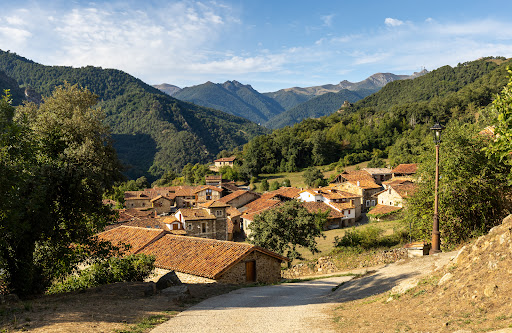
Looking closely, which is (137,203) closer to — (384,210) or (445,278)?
(384,210)

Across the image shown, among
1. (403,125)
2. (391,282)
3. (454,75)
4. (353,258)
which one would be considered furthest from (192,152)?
(391,282)

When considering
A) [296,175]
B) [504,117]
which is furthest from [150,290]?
[296,175]

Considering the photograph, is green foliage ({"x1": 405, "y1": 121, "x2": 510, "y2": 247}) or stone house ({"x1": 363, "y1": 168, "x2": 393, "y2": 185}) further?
stone house ({"x1": 363, "y1": 168, "x2": 393, "y2": 185})

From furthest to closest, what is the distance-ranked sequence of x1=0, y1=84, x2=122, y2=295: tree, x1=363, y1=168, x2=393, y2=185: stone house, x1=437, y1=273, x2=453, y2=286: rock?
x1=363, y1=168, x2=393, y2=185: stone house → x1=0, y1=84, x2=122, y2=295: tree → x1=437, y1=273, x2=453, y2=286: rock

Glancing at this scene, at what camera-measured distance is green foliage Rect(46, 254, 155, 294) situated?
13961 millimetres

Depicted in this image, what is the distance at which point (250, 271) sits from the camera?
19.2 meters

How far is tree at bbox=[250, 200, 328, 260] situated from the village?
9.29 feet

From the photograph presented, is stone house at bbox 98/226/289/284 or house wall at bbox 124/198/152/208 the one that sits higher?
stone house at bbox 98/226/289/284

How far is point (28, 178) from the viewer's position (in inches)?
399

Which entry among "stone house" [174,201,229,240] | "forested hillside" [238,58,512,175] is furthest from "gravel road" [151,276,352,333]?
"forested hillside" [238,58,512,175]

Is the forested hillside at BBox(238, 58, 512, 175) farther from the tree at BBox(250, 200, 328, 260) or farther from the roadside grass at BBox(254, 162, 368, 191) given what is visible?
the tree at BBox(250, 200, 328, 260)

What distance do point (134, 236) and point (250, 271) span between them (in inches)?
417

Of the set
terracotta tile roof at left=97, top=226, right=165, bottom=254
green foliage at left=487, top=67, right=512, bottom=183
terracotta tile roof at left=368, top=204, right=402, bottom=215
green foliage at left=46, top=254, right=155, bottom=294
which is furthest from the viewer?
terracotta tile roof at left=368, top=204, right=402, bottom=215

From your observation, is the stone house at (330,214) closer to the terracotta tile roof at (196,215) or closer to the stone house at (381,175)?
the terracotta tile roof at (196,215)
